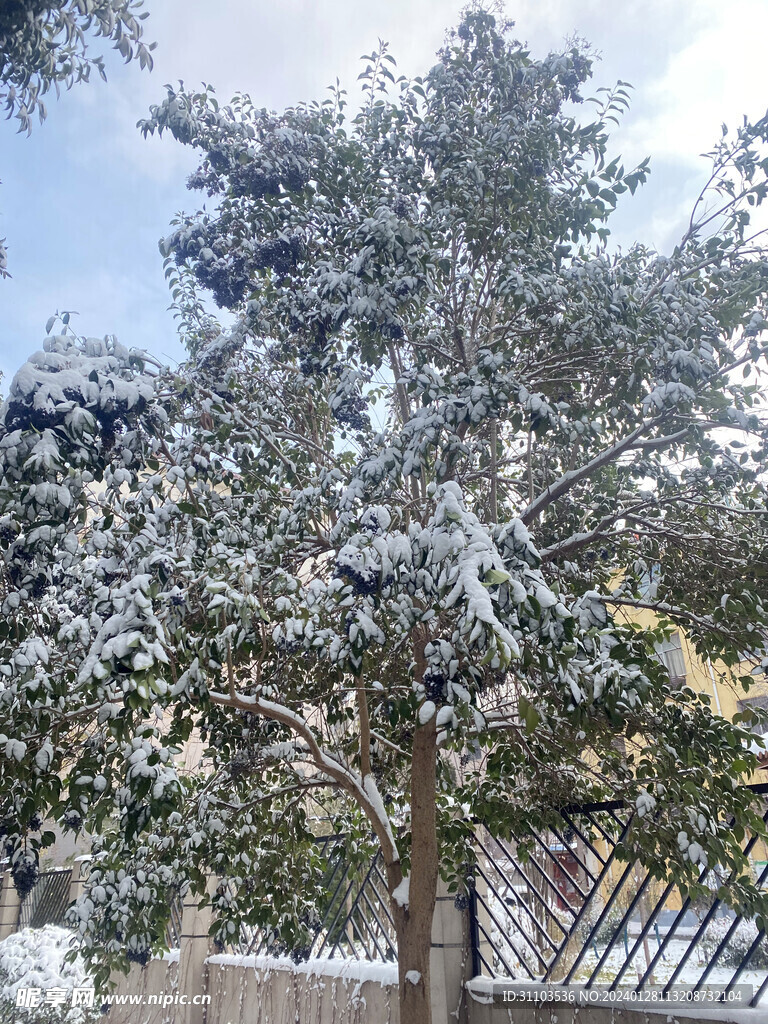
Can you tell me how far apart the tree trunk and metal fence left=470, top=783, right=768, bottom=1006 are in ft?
2.07

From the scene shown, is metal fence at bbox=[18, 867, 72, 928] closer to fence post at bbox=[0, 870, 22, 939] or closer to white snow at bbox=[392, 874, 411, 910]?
fence post at bbox=[0, 870, 22, 939]

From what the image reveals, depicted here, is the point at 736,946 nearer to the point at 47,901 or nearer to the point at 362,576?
the point at 362,576

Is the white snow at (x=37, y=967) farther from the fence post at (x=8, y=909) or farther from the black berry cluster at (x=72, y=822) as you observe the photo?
the black berry cluster at (x=72, y=822)

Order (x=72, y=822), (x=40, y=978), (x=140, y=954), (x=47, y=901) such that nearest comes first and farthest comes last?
(x=72, y=822)
(x=140, y=954)
(x=40, y=978)
(x=47, y=901)

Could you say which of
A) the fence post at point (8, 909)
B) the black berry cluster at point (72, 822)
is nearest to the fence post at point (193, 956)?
the black berry cluster at point (72, 822)

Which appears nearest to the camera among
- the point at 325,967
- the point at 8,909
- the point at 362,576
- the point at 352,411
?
the point at 362,576

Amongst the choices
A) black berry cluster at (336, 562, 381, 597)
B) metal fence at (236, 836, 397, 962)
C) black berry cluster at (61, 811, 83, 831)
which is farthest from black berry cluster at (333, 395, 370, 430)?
metal fence at (236, 836, 397, 962)

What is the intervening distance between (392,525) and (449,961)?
2.74 meters

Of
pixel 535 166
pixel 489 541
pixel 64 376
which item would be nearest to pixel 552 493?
pixel 489 541

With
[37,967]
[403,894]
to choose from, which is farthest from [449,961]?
[37,967]

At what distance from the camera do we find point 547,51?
15.8 ft

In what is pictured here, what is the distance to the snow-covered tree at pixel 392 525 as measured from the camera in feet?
8.57

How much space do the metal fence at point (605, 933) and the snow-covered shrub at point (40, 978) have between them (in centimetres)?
454

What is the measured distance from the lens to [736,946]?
4258mm
